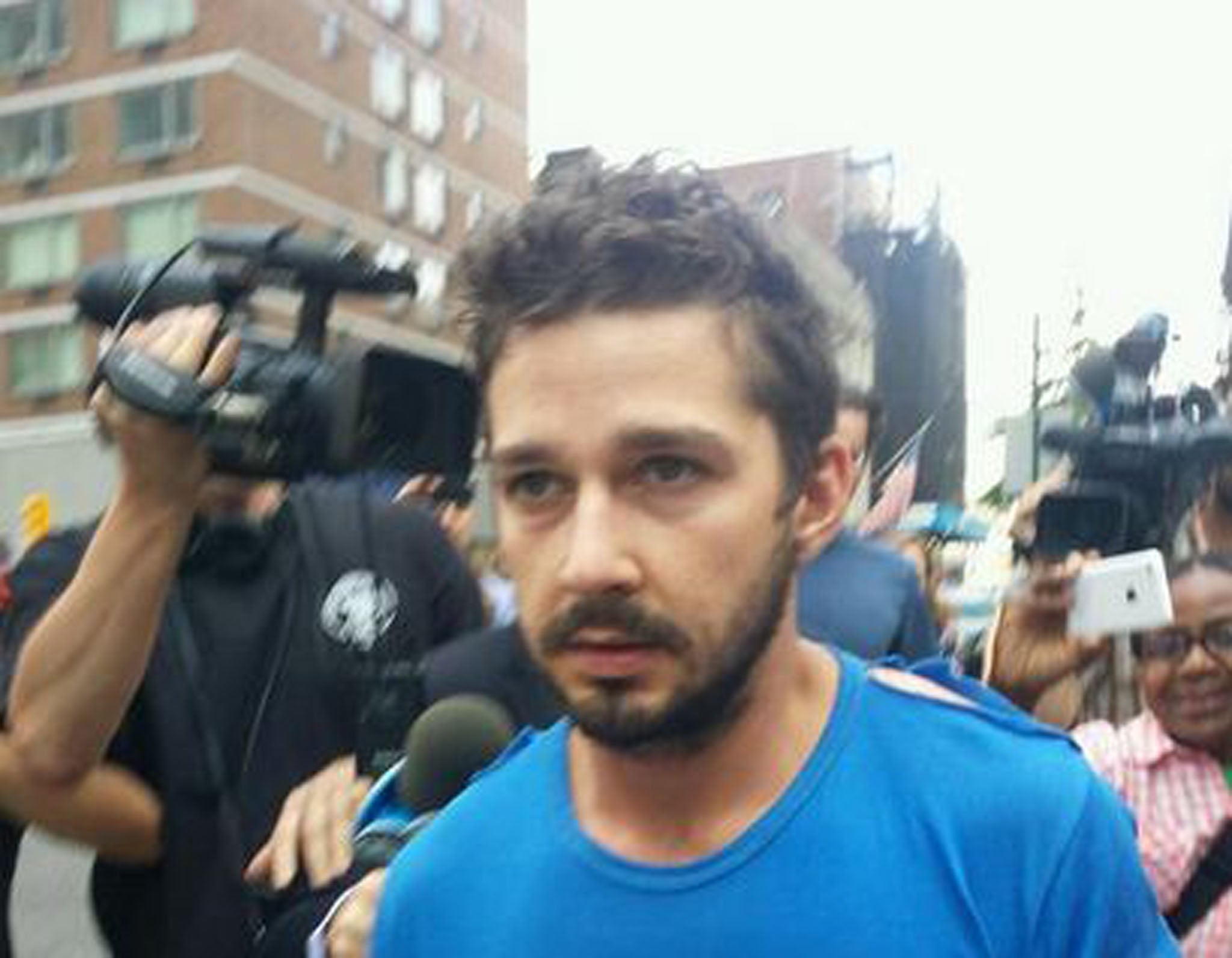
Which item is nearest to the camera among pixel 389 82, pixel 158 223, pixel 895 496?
pixel 895 496

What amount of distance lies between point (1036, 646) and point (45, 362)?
28.7 metres

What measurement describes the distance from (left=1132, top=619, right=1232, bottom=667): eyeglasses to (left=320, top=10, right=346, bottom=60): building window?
86.4 feet

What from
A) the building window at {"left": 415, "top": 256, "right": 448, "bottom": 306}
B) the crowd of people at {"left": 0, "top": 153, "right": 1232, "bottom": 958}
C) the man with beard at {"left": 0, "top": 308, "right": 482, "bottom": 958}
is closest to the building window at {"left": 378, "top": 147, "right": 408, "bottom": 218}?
the man with beard at {"left": 0, "top": 308, "right": 482, "bottom": 958}

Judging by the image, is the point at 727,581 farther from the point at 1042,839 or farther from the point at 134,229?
the point at 134,229

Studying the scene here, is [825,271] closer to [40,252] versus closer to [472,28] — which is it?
[40,252]

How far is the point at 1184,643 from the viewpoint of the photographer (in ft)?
8.88

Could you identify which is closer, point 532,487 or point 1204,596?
point 532,487

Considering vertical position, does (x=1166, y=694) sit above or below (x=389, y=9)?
below

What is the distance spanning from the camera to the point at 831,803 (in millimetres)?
1222

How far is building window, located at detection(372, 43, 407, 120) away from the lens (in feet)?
95.8

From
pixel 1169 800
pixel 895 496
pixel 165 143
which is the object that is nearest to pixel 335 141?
pixel 165 143

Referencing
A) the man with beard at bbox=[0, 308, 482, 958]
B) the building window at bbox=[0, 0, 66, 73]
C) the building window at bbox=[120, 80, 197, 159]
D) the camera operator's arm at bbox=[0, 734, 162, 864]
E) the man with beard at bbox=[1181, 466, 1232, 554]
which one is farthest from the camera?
the building window at bbox=[0, 0, 66, 73]

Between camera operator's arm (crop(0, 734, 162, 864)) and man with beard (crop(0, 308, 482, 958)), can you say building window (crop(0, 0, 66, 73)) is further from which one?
camera operator's arm (crop(0, 734, 162, 864))

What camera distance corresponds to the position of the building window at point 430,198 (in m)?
30.7
